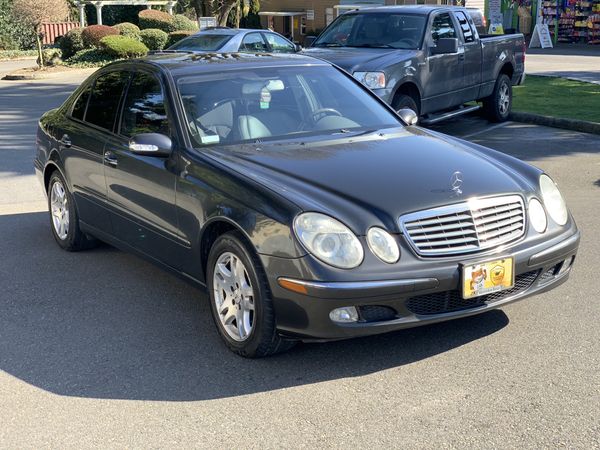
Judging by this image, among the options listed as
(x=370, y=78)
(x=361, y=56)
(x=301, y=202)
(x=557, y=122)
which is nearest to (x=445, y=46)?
(x=361, y=56)

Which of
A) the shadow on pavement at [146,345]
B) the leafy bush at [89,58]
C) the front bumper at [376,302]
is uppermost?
the front bumper at [376,302]

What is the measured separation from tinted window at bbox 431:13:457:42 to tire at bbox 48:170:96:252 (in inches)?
256

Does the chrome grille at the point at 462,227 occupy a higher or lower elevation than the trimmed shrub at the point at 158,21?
lower

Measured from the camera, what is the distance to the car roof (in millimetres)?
5943

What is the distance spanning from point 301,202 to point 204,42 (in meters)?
14.5

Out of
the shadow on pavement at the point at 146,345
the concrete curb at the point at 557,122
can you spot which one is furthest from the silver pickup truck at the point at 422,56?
the shadow on pavement at the point at 146,345

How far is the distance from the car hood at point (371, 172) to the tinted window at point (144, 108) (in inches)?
22.7

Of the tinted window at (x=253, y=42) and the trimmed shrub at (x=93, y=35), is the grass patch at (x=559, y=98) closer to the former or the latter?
the tinted window at (x=253, y=42)

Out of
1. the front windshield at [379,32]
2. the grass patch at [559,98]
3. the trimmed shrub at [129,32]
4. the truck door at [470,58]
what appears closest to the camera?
the front windshield at [379,32]

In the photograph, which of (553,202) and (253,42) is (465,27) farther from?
(553,202)

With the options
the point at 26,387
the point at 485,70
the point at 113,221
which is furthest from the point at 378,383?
the point at 485,70

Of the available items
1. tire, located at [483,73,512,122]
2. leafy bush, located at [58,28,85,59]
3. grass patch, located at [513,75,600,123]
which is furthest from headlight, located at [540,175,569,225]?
leafy bush, located at [58,28,85,59]

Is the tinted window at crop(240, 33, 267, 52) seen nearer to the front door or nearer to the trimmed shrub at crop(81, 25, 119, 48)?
the trimmed shrub at crop(81, 25, 119, 48)

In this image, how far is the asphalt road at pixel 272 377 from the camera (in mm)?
3891
